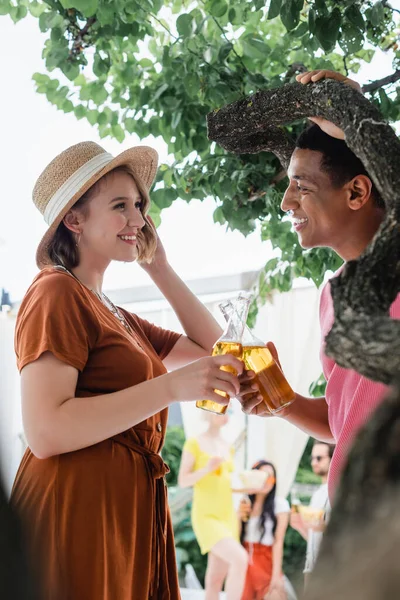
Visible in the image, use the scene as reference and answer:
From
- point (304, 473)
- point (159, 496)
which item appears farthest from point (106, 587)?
point (304, 473)

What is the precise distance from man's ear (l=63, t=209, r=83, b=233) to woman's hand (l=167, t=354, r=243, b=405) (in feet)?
2.29

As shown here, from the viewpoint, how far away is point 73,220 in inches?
87.4

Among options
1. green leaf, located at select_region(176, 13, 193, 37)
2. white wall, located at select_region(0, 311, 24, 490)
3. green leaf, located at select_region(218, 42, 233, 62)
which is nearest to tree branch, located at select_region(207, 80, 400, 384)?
green leaf, located at select_region(218, 42, 233, 62)

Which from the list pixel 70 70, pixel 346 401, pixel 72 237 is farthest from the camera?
pixel 70 70

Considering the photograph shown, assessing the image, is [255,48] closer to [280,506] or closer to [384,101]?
[384,101]

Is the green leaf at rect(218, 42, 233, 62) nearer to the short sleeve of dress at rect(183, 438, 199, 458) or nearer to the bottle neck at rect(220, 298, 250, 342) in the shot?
the bottle neck at rect(220, 298, 250, 342)

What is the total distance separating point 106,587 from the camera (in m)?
1.71

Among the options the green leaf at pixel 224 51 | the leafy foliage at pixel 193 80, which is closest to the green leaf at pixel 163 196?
the leafy foliage at pixel 193 80

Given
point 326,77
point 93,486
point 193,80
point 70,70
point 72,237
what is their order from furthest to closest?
point 70,70 → point 193,80 → point 72,237 → point 93,486 → point 326,77

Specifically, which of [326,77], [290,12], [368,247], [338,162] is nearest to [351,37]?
[290,12]

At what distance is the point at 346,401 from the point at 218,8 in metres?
1.83

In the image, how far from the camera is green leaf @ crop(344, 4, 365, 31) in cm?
245

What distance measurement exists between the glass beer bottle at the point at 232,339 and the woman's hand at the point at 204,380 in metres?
0.18

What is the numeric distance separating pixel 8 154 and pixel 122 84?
3320mm
